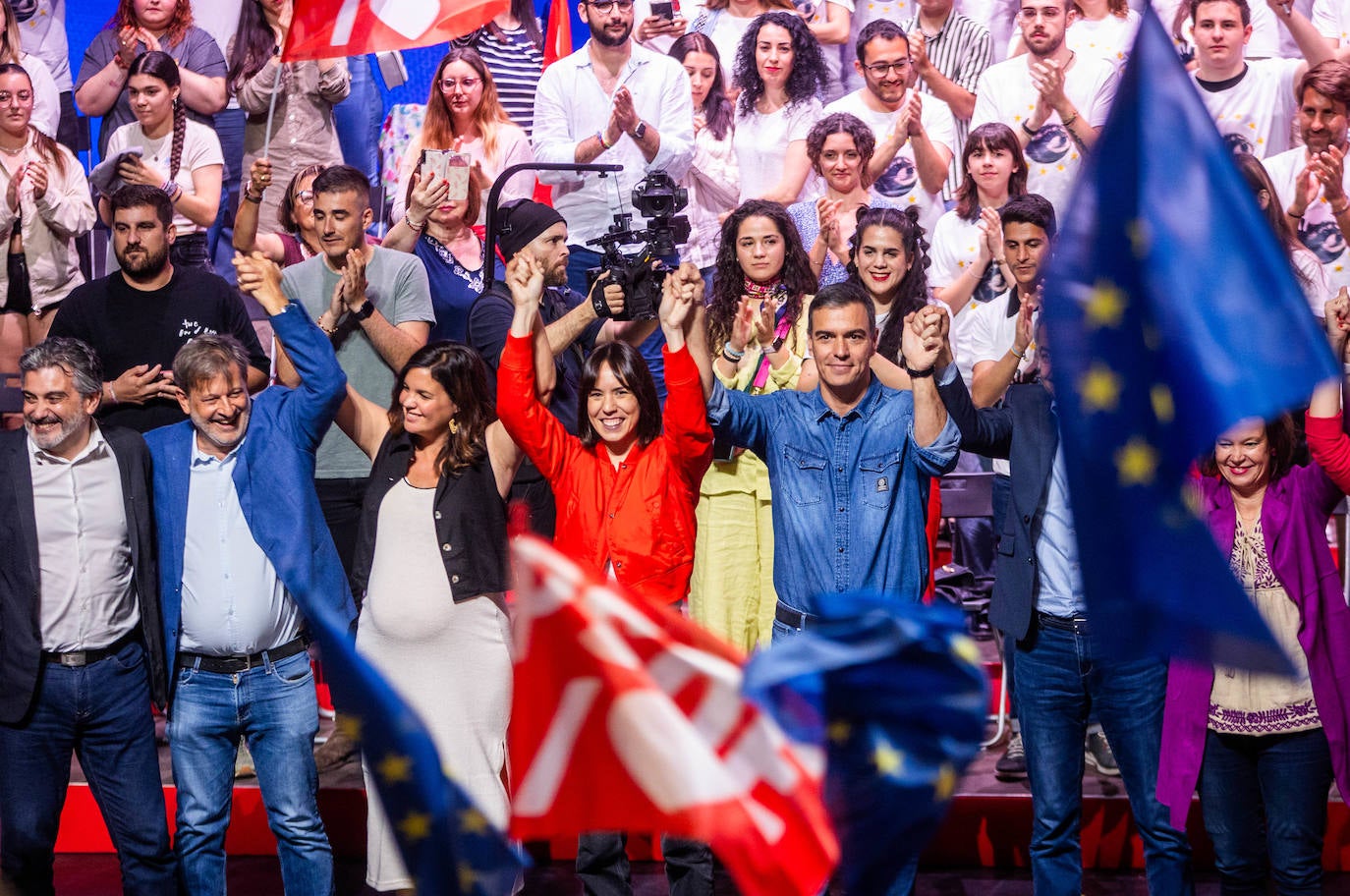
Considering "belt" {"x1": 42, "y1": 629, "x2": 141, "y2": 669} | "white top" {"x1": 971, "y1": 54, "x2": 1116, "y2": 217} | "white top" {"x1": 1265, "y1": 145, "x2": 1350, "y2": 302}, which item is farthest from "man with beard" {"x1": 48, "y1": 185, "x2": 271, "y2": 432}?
"white top" {"x1": 1265, "y1": 145, "x2": 1350, "y2": 302}

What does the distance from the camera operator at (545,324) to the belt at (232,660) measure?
921 millimetres

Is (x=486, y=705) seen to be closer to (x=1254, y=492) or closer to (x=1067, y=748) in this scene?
(x=1067, y=748)

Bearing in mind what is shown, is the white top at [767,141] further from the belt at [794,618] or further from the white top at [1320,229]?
the belt at [794,618]

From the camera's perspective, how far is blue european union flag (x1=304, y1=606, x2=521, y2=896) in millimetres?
2244

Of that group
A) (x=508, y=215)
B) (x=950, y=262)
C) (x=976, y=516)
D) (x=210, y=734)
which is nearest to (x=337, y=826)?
(x=210, y=734)

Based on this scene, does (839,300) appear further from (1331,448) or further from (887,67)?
(887,67)

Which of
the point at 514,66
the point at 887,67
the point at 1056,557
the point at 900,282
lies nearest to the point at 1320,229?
the point at 887,67

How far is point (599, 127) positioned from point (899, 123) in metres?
1.20

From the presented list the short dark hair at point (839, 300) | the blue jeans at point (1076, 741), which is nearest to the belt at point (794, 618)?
the blue jeans at point (1076, 741)

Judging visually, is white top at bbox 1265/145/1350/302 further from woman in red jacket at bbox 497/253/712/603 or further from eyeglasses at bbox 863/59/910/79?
woman in red jacket at bbox 497/253/712/603

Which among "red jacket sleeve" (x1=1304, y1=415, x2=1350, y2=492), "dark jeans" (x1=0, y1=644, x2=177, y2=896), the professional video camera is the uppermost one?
the professional video camera

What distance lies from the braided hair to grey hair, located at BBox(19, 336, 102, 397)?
2.29 meters

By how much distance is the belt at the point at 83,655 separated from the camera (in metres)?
4.18

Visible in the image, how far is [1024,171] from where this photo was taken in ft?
19.8
